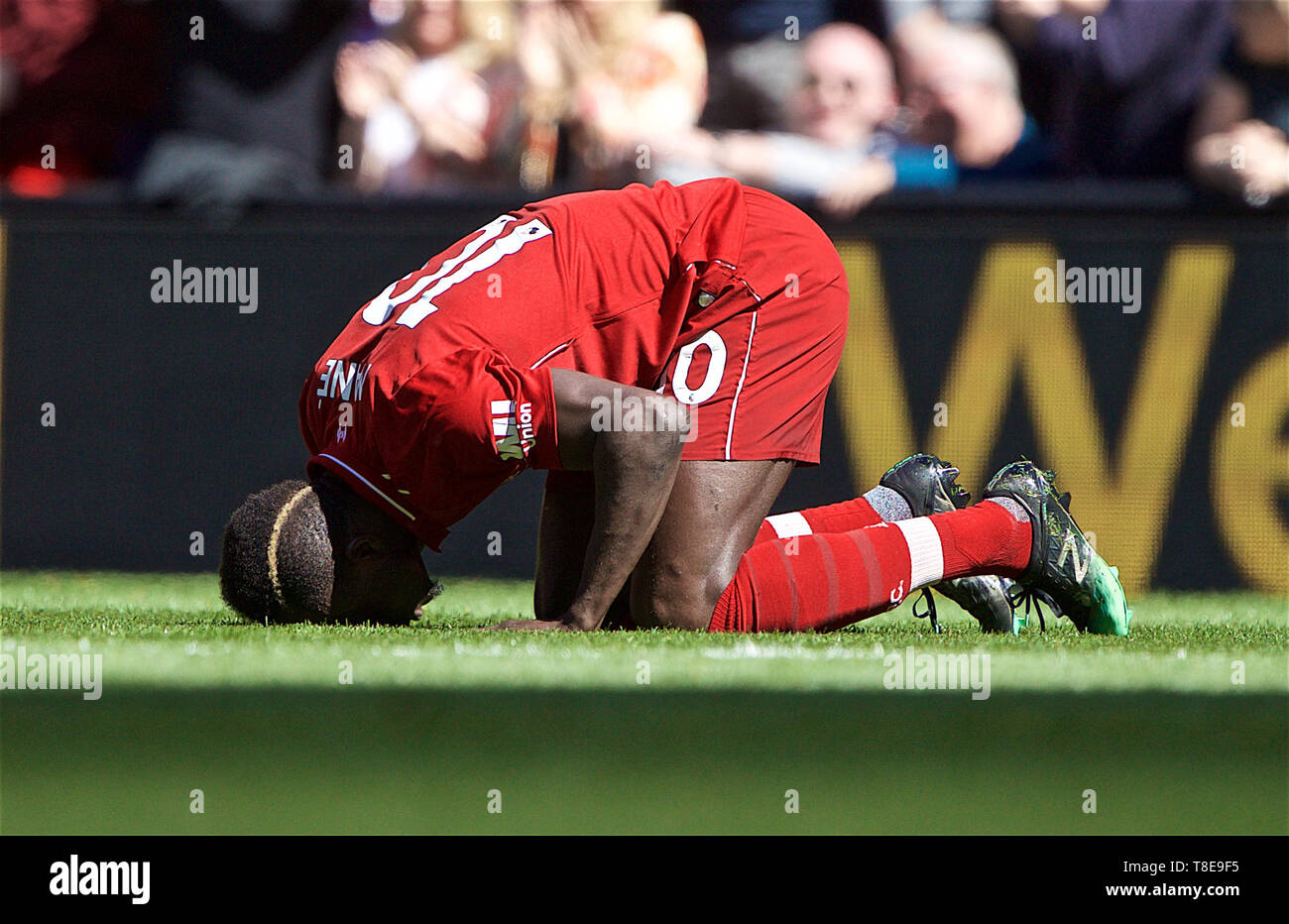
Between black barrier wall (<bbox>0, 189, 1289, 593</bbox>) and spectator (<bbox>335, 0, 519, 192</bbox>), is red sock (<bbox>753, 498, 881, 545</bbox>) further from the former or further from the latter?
spectator (<bbox>335, 0, 519, 192</bbox>)

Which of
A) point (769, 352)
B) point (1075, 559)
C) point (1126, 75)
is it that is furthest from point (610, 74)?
point (1075, 559)

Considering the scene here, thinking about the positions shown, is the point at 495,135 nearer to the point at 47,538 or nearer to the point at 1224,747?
the point at 47,538

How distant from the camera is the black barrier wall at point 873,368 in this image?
4836 mm

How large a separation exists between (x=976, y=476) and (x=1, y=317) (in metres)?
3.27

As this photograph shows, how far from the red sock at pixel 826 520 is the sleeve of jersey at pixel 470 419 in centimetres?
91

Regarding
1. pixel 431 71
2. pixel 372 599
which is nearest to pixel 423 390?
pixel 372 599

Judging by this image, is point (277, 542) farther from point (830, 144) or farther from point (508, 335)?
point (830, 144)

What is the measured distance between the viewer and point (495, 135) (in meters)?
5.70

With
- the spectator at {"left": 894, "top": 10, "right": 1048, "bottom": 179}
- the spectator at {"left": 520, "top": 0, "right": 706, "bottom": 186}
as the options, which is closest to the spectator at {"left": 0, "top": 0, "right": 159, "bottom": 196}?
the spectator at {"left": 520, "top": 0, "right": 706, "bottom": 186}

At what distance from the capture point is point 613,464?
298 cm

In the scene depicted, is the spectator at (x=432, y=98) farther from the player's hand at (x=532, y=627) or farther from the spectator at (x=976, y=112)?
the player's hand at (x=532, y=627)

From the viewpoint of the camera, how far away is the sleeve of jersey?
9.36ft

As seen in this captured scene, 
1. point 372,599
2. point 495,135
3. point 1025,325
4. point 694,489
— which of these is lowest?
point 372,599

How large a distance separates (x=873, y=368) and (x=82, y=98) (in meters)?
3.34
